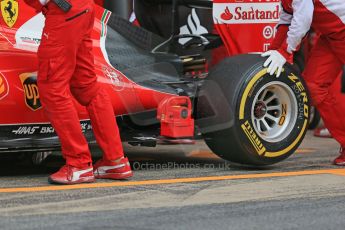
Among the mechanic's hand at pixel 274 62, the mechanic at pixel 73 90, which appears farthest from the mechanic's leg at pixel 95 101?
the mechanic's hand at pixel 274 62

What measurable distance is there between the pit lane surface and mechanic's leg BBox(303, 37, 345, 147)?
34 cm

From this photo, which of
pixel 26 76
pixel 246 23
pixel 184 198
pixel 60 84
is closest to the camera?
pixel 184 198

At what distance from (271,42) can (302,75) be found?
0.37 metres

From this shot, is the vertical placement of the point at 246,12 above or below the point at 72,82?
above

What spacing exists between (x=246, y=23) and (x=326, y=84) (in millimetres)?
804

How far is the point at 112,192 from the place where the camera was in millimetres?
5008

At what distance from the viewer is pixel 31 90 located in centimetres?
533

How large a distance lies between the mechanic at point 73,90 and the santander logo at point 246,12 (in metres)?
1.40

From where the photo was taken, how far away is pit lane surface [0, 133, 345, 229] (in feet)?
13.8

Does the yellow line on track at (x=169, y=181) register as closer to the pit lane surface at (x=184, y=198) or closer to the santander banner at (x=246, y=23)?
the pit lane surface at (x=184, y=198)

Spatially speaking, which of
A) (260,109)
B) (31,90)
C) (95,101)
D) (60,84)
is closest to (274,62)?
(260,109)

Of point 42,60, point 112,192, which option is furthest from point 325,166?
point 42,60

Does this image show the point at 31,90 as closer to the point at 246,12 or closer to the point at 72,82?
the point at 72,82

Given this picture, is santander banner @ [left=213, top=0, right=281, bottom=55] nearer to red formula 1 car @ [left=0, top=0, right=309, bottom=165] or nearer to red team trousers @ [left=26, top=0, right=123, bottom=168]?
red formula 1 car @ [left=0, top=0, right=309, bottom=165]
